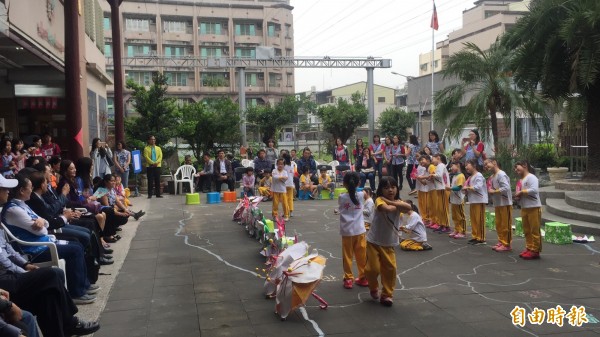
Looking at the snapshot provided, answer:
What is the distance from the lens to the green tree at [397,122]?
41562 millimetres

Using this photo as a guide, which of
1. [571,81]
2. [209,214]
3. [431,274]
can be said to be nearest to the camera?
[431,274]

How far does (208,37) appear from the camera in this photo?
59312 mm

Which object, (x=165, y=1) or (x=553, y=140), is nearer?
(x=553, y=140)

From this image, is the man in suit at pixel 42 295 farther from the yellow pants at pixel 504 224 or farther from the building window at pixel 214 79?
the building window at pixel 214 79

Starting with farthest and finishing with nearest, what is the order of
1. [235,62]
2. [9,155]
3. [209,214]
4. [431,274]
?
[235,62] → [209,214] → [9,155] → [431,274]

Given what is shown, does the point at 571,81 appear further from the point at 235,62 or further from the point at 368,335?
the point at 235,62

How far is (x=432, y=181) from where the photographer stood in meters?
11.7

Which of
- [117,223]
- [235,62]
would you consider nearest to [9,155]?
[117,223]

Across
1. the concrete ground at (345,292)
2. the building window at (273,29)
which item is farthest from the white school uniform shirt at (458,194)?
the building window at (273,29)

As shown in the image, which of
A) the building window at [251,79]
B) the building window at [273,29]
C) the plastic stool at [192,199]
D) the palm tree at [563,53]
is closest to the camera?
the palm tree at [563,53]

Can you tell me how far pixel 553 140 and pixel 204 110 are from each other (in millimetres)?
13846

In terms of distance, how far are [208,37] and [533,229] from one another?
178ft

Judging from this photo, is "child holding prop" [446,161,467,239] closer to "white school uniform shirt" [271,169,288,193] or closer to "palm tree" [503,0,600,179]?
"white school uniform shirt" [271,169,288,193]

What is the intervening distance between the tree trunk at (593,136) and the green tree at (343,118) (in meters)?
23.9
